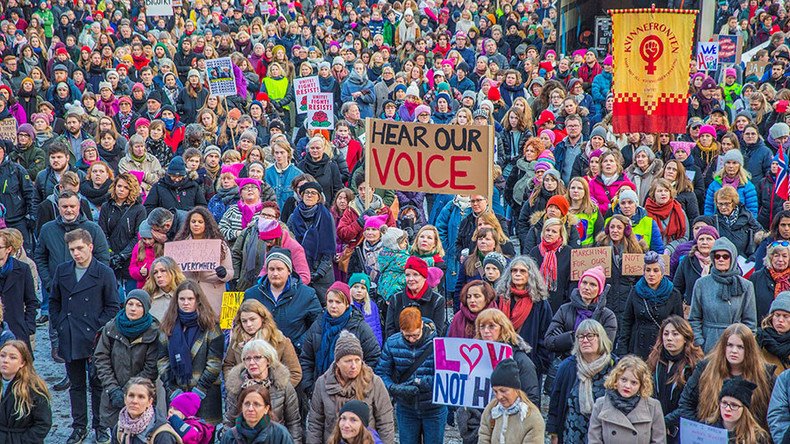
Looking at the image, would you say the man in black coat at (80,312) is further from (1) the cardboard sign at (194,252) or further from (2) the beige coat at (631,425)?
(2) the beige coat at (631,425)

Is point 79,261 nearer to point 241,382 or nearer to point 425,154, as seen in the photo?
point 241,382

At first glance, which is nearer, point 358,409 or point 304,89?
→ point 358,409

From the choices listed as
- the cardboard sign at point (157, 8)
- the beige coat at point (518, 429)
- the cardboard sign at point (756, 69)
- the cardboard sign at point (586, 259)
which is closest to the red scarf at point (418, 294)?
the cardboard sign at point (586, 259)

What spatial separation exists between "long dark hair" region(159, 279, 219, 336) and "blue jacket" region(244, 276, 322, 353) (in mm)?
581

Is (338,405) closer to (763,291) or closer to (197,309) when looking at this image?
(197,309)

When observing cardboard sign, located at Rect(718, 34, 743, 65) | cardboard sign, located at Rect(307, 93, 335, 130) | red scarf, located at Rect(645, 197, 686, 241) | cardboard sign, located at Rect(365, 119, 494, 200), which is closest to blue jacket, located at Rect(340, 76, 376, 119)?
cardboard sign, located at Rect(307, 93, 335, 130)

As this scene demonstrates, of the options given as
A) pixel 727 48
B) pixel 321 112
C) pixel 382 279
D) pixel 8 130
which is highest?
pixel 727 48

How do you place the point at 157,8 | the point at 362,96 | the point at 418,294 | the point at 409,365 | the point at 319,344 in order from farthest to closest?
the point at 157,8, the point at 362,96, the point at 418,294, the point at 319,344, the point at 409,365

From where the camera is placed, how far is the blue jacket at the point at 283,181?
1298 centimetres

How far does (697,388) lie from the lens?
7.72 meters

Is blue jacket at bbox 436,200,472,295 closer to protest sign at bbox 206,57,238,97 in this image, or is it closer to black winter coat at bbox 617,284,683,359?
black winter coat at bbox 617,284,683,359

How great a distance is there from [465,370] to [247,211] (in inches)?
137

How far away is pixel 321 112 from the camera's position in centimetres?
1647

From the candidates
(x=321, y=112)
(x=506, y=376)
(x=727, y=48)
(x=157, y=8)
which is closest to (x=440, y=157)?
(x=506, y=376)
